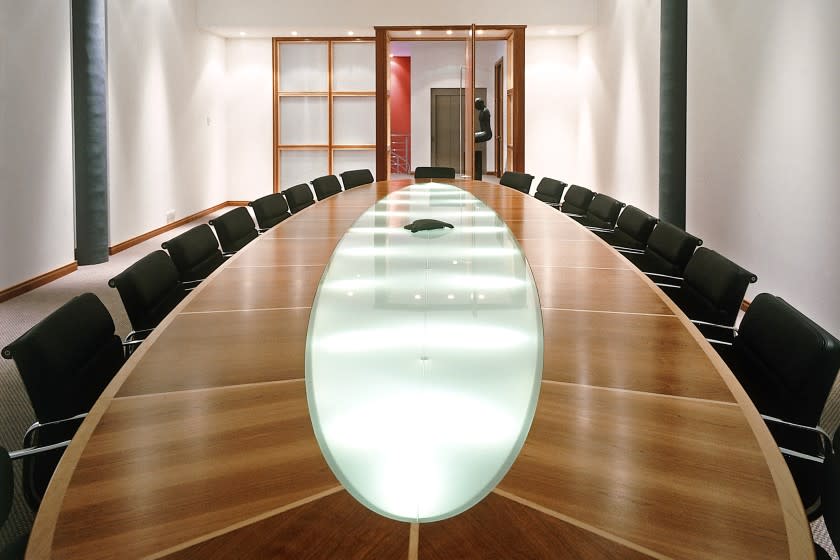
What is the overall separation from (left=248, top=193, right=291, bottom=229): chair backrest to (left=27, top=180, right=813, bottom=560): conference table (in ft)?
10.1

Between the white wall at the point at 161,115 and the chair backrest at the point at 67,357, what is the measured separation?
5578 mm

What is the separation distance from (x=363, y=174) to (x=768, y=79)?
396 centimetres

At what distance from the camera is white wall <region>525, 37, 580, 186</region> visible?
37.5ft

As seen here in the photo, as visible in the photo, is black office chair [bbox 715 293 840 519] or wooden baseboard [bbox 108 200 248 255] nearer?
black office chair [bbox 715 293 840 519]

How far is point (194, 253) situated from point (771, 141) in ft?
12.1

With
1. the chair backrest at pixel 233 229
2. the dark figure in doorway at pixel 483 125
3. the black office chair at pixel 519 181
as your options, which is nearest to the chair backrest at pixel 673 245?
the chair backrest at pixel 233 229

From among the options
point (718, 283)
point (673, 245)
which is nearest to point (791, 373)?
point (718, 283)

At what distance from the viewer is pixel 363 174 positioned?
26.3 ft

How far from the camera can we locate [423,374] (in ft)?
5.45

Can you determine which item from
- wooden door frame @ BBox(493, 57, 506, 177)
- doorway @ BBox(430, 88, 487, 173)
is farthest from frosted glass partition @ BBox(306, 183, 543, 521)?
doorway @ BBox(430, 88, 487, 173)

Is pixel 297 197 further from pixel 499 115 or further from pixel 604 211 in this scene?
pixel 499 115

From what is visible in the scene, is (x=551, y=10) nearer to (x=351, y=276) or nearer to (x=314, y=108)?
(x=314, y=108)

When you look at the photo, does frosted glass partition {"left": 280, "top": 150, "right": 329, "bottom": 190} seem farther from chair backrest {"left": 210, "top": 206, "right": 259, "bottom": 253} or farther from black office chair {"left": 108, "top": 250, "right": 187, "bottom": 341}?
black office chair {"left": 108, "top": 250, "right": 187, "bottom": 341}

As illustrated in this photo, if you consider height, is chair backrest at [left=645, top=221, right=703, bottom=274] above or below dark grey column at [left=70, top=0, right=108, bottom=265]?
below
